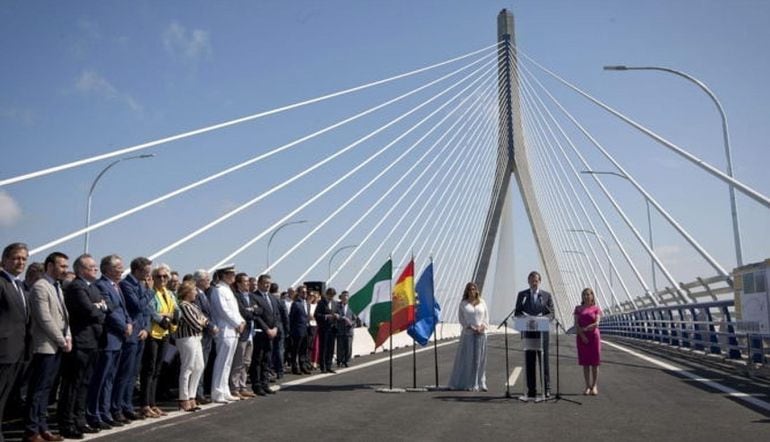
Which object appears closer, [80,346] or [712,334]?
[80,346]

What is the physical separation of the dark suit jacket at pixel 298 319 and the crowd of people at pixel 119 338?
1.42 metres

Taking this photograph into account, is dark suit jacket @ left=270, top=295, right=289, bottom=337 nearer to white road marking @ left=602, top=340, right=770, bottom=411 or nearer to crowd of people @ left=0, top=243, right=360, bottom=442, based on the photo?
crowd of people @ left=0, top=243, right=360, bottom=442

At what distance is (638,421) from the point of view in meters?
7.73

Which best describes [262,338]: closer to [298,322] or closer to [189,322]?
[189,322]

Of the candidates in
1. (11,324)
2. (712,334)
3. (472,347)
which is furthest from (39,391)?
(712,334)

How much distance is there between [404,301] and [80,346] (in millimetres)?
6330

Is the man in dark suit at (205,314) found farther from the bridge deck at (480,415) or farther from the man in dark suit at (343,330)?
the man in dark suit at (343,330)

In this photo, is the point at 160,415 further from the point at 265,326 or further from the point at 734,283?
the point at 734,283

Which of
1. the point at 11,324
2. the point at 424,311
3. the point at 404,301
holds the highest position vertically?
the point at 404,301

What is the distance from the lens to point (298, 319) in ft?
46.2

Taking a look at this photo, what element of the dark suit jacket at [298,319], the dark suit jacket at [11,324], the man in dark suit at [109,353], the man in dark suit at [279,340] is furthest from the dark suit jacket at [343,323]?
the dark suit jacket at [11,324]

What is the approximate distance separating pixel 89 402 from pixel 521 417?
4507 mm

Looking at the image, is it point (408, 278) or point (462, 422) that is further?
point (408, 278)

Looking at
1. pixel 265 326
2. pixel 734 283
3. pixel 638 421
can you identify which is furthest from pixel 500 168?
pixel 638 421
